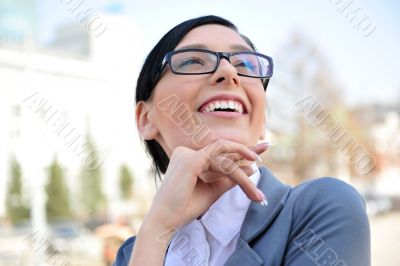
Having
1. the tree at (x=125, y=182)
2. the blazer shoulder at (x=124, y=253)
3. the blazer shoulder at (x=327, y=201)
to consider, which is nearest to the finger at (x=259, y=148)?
the blazer shoulder at (x=327, y=201)

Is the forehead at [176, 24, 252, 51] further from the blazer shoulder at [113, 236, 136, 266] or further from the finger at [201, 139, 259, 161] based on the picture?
the blazer shoulder at [113, 236, 136, 266]

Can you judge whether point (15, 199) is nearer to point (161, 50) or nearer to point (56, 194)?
point (56, 194)

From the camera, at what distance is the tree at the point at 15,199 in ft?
61.4

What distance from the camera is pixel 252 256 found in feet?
2.77

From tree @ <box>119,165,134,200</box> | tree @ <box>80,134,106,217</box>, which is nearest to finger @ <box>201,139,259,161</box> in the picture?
tree @ <box>80,134,106,217</box>

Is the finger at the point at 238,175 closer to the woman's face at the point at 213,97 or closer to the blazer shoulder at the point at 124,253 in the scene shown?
the woman's face at the point at 213,97

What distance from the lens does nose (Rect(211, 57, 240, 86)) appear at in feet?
3.13

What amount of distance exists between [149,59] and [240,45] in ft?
0.77

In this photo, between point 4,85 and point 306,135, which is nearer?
point 306,135

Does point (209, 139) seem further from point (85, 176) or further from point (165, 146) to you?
point (85, 176)

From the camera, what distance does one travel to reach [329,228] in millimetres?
820

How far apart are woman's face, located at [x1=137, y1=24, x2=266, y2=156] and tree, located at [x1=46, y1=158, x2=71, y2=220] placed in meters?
19.2

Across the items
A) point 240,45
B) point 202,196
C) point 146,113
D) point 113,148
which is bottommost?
point 202,196

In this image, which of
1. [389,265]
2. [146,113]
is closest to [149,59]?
[146,113]
